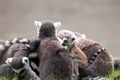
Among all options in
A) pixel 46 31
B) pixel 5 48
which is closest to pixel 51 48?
pixel 46 31

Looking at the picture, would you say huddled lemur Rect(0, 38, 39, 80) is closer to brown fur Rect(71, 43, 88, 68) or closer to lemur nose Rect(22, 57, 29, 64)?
lemur nose Rect(22, 57, 29, 64)

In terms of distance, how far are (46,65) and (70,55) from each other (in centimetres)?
41

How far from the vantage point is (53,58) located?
956 cm

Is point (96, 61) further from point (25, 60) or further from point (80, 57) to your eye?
point (25, 60)

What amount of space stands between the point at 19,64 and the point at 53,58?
1.66 ft

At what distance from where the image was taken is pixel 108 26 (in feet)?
62.8

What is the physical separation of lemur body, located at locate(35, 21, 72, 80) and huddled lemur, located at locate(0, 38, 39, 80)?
0.21 metres

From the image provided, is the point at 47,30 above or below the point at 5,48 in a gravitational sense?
above

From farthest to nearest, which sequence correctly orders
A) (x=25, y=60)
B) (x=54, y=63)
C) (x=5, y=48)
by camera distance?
(x=5, y=48)
(x=25, y=60)
(x=54, y=63)

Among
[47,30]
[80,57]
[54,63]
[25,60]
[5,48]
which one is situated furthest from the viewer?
[5,48]

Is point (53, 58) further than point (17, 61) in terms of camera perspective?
No

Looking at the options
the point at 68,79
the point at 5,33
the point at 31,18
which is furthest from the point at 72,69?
the point at 31,18

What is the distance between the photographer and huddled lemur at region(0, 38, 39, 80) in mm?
9742

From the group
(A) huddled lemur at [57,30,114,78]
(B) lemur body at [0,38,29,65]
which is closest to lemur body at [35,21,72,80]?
(A) huddled lemur at [57,30,114,78]
